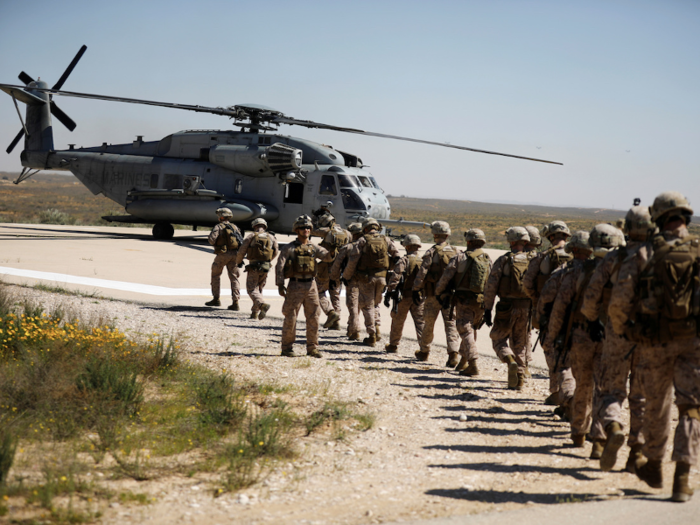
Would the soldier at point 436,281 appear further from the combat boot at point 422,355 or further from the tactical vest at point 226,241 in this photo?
the tactical vest at point 226,241

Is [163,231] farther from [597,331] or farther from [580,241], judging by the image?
[597,331]

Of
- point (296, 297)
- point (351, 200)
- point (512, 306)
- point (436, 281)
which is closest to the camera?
point (512, 306)

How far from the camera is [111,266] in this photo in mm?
15438

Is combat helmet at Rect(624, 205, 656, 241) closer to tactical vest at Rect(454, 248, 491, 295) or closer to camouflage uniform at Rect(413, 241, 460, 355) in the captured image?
tactical vest at Rect(454, 248, 491, 295)

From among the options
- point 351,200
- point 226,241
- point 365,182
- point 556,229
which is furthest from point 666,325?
point 365,182

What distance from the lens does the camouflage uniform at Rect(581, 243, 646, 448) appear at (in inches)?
183

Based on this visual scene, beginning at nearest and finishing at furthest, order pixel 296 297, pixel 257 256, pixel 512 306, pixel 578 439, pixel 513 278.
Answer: pixel 578 439 → pixel 513 278 → pixel 512 306 → pixel 296 297 → pixel 257 256

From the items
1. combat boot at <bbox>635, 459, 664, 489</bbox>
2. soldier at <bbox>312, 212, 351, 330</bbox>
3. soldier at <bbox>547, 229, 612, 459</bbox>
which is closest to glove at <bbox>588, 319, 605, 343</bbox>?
soldier at <bbox>547, 229, 612, 459</bbox>

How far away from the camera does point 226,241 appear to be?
36.5 ft

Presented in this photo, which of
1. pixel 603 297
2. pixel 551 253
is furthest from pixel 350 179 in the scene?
pixel 603 297

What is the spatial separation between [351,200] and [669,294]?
14958mm

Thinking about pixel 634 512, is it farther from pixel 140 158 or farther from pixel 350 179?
pixel 140 158

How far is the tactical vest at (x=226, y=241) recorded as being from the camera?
11.1 m

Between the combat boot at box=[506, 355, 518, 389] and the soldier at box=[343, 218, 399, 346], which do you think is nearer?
the combat boot at box=[506, 355, 518, 389]
